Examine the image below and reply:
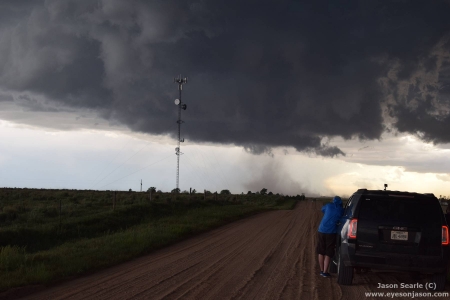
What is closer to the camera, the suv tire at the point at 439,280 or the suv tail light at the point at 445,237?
the suv tail light at the point at 445,237

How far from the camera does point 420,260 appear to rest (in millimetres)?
10203

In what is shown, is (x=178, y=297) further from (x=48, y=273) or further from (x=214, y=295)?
(x=48, y=273)

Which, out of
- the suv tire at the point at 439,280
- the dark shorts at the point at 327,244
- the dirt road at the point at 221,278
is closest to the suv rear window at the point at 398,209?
the suv tire at the point at 439,280

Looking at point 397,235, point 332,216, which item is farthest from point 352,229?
point 332,216

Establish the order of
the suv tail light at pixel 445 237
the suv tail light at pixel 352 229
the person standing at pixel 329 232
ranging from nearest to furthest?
the suv tail light at pixel 445 237 → the suv tail light at pixel 352 229 → the person standing at pixel 329 232

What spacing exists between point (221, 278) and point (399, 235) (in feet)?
13.3

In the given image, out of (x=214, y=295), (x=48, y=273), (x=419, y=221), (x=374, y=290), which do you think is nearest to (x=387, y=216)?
(x=419, y=221)

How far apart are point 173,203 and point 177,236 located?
1663cm

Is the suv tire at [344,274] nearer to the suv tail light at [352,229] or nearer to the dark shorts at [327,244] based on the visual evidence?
the suv tail light at [352,229]

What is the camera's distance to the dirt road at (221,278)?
31.3 feet

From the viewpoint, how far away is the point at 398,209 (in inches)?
416

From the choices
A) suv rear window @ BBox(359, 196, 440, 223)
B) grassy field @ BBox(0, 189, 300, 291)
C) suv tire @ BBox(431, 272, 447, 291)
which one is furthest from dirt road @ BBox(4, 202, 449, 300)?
suv rear window @ BBox(359, 196, 440, 223)

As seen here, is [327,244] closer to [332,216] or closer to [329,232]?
[329,232]

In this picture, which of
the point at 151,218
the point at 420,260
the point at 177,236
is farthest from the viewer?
the point at 151,218
